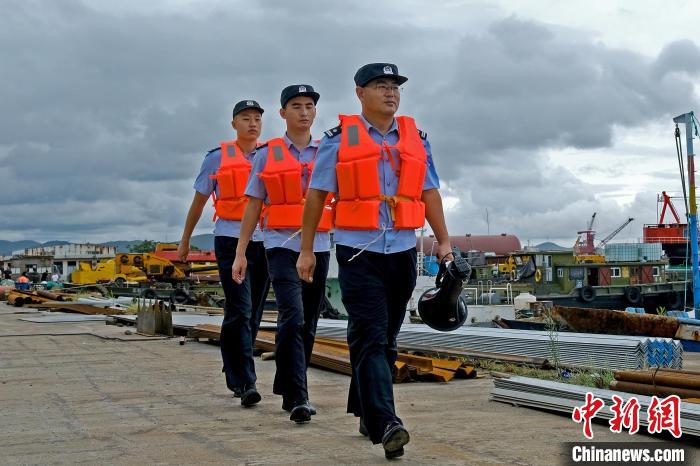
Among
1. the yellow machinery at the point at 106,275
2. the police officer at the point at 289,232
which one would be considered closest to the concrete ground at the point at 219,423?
the police officer at the point at 289,232

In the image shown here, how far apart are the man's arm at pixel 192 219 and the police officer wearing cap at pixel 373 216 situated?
246 cm

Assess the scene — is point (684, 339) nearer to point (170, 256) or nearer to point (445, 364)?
point (445, 364)

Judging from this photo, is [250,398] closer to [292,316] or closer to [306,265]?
[292,316]

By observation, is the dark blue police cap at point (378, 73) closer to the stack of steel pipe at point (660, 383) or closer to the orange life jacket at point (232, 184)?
the orange life jacket at point (232, 184)

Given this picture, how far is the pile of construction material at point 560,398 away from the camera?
4.77 metres

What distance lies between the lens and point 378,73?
16.8 ft

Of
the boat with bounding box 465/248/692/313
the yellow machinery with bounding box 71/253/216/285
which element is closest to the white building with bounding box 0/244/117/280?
the yellow machinery with bounding box 71/253/216/285

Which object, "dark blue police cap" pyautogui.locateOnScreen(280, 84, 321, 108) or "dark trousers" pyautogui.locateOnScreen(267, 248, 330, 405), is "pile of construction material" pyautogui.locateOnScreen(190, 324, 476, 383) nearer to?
"dark trousers" pyautogui.locateOnScreen(267, 248, 330, 405)

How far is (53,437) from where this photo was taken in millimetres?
5141

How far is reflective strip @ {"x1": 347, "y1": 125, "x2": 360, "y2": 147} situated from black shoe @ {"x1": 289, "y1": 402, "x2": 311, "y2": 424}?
1.76 m

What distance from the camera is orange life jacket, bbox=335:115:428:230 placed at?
500cm

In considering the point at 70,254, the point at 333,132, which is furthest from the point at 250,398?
the point at 70,254

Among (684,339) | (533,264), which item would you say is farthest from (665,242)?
(684,339)

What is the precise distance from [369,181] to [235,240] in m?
2.37
